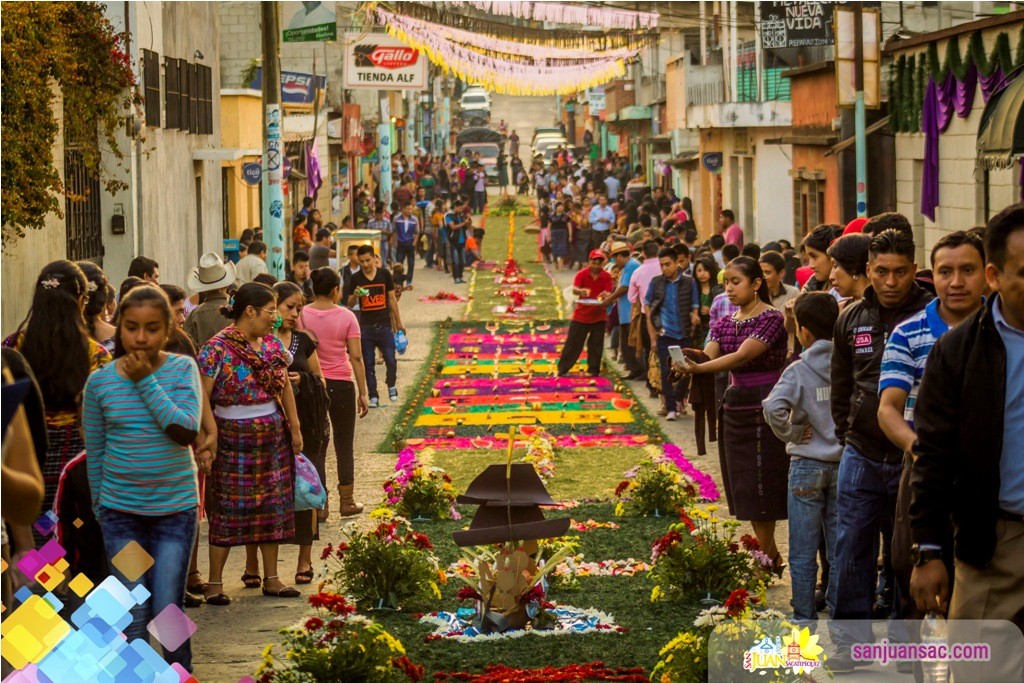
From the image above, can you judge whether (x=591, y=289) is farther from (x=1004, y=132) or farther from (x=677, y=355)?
(x=677, y=355)

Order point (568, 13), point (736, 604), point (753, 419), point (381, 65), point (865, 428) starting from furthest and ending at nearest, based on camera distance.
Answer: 1. point (381, 65)
2. point (568, 13)
3. point (753, 419)
4. point (865, 428)
5. point (736, 604)

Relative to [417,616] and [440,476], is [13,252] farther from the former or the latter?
[417,616]

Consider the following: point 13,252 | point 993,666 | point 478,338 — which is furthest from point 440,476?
point 478,338

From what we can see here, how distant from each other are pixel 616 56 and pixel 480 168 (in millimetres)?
23096

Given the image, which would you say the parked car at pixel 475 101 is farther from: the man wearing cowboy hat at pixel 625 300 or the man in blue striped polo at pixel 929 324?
the man in blue striped polo at pixel 929 324

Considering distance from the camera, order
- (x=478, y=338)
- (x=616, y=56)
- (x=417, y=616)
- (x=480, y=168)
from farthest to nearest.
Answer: (x=480, y=168) → (x=616, y=56) → (x=478, y=338) → (x=417, y=616)

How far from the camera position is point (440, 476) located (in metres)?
12.1

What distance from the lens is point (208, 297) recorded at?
12711 mm

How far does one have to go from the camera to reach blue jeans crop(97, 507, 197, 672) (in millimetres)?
7043

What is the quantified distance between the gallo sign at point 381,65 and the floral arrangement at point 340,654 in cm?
2432

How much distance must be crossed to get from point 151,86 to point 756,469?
15292mm

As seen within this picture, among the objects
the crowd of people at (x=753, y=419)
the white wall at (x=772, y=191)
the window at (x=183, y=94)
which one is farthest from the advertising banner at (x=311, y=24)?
the white wall at (x=772, y=191)

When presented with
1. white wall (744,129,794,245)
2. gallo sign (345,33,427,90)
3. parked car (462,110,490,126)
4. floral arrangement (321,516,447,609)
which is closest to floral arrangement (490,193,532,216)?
white wall (744,129,794,245)

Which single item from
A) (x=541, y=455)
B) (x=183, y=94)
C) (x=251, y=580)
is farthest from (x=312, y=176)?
(x=251, y=580)
